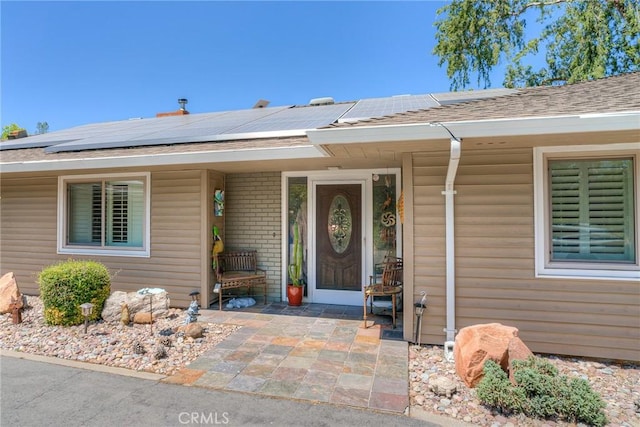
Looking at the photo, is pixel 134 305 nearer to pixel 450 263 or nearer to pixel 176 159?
pixel 176 159

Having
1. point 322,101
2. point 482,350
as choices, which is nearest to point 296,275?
point 482,350

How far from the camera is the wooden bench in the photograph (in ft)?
17.9

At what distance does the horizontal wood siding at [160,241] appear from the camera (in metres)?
5.48

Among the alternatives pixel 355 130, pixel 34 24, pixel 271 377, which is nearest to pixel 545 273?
pixel 355 130

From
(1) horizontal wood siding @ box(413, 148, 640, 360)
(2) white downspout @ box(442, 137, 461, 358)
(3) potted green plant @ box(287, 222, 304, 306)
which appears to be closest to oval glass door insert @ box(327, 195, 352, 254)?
(3) potted green plant @ box(287, 222, 304, 306)

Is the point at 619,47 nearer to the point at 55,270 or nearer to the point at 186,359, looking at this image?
the point at 186,359

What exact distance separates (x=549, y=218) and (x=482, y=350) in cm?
189

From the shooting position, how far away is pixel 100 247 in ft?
20.0

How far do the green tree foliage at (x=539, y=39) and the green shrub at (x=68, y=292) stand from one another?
1182 centimetres

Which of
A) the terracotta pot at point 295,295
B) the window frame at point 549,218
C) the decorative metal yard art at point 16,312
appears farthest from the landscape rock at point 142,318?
the window frame at point 549,218

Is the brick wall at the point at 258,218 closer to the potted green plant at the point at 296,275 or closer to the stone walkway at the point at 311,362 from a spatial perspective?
the potted green plant at the point at 296,275

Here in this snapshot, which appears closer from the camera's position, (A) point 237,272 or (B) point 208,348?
(B) point 208,348

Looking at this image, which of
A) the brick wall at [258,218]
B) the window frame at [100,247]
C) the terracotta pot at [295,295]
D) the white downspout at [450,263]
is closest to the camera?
the white downspout at [450,263]

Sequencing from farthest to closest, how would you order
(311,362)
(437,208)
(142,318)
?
(142,318) → (437,208) → (311,362)
